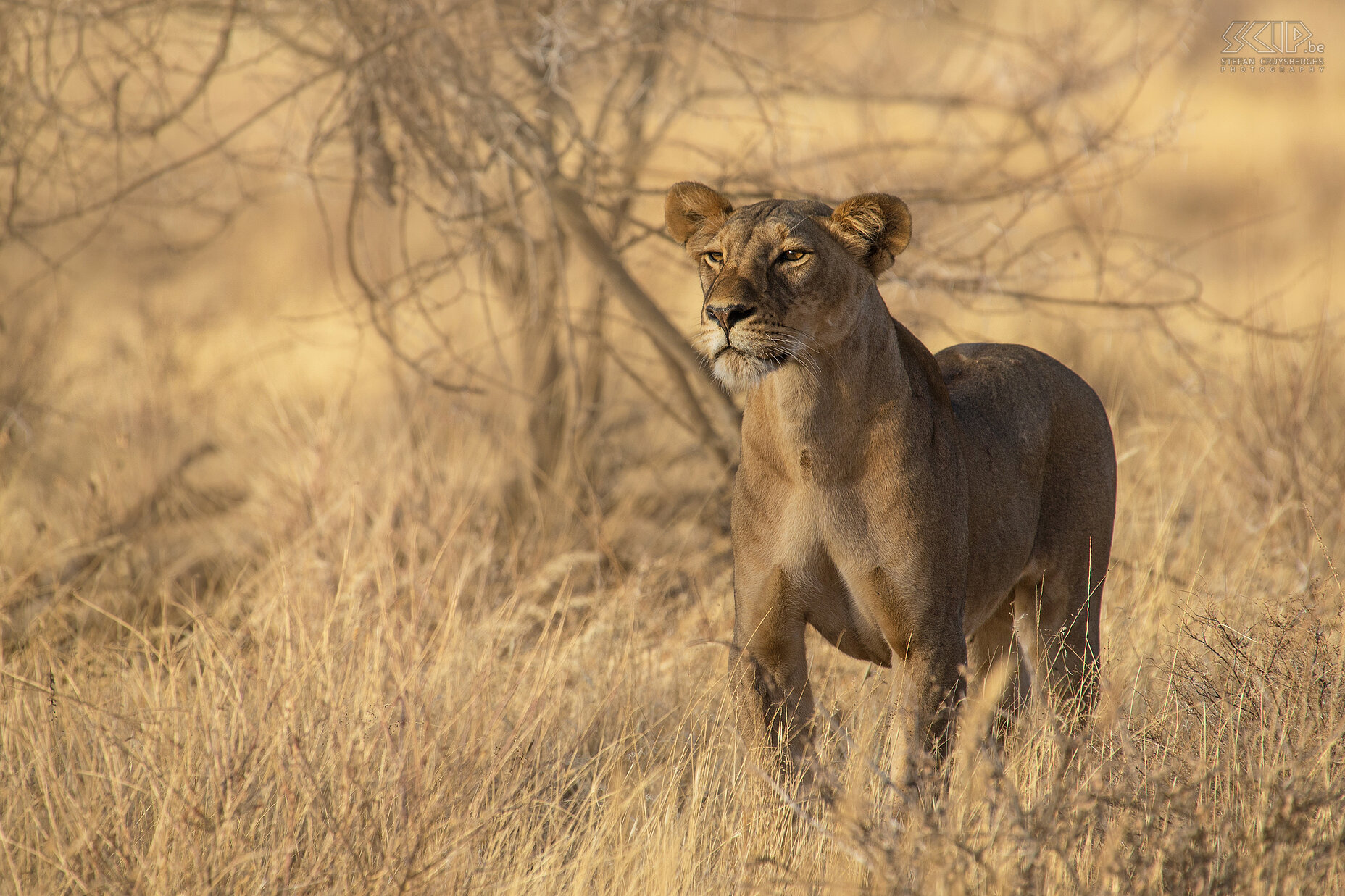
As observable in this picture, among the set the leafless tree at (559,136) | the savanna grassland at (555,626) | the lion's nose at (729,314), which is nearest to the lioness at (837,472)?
the lion's nose at (729,314)

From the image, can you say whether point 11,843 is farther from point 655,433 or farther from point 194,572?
point 655,433

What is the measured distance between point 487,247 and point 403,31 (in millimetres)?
964

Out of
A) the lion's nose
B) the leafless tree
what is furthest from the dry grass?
the lion's nose

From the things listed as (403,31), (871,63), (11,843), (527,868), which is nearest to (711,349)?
(527,868)

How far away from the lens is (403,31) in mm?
4734

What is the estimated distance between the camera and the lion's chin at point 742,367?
9.96 feet

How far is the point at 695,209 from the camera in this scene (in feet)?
11.7

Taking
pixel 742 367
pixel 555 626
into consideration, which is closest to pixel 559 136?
pixel 555 626

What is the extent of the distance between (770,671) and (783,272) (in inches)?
40.5

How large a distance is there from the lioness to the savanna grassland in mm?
295

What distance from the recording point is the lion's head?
302cm

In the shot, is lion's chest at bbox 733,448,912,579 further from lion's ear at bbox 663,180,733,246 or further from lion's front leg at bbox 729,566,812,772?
lion's ear at bbox 663,180,733,246

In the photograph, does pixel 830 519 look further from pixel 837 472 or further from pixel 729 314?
pixel 729 314

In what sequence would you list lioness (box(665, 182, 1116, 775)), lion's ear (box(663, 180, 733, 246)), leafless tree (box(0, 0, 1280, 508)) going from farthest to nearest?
leafless tree (box(0, 0, 1280, 508)) → lion's ear (box(663, 180, 733, 246)) → lioness (box(665, 182, 1116, 775))
